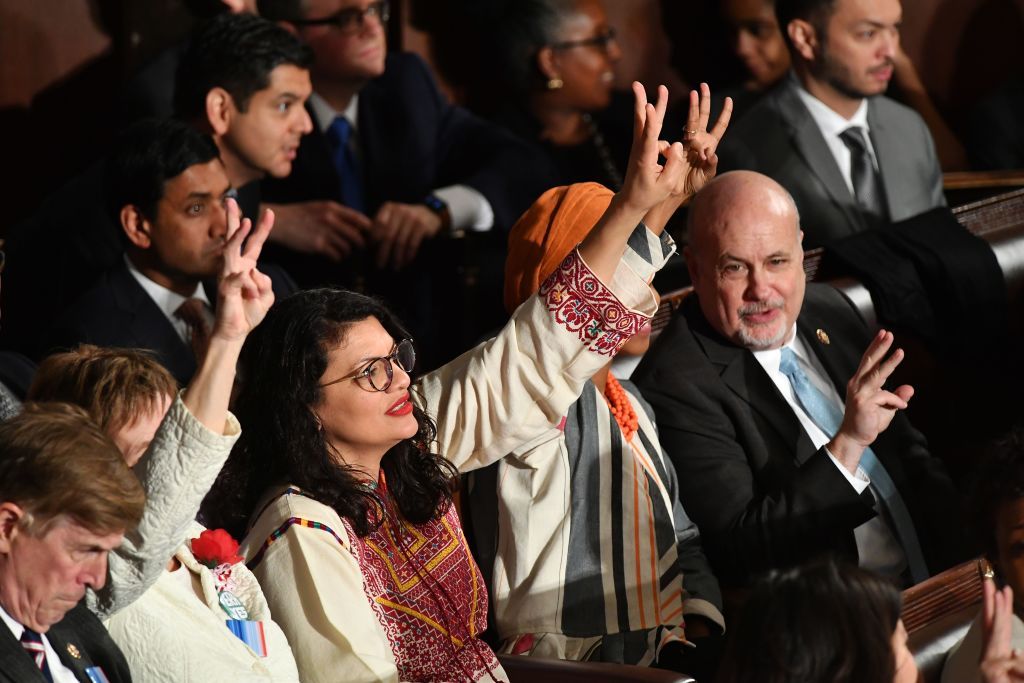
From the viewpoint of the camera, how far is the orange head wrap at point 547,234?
241 centimetres

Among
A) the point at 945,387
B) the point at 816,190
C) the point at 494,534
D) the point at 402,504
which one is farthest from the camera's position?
the point at 816,190

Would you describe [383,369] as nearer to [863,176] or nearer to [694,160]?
[694,160]

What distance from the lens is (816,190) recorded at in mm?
3674

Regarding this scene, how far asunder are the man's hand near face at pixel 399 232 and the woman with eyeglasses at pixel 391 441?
4.09 feet

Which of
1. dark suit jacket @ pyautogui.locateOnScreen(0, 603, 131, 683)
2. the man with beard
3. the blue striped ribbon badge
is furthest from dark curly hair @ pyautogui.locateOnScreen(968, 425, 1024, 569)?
dark suit jacket @ pyautogui.locateOnScreen(0, 603, 131, 683)

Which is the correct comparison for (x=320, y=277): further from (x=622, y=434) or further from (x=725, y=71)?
(x=725, y=71)

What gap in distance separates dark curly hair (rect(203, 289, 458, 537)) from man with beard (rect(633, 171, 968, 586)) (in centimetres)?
61

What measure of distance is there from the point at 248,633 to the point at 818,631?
0.68 metres

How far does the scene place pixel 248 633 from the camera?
1.85 metres

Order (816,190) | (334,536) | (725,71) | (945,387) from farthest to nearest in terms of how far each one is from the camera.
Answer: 1. (725,71)
2. (816,190)
3. (945,387)
4. (334,536)

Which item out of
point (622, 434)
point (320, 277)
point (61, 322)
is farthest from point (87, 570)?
point (320, 277)

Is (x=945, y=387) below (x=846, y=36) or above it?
below

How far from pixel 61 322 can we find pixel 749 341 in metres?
1.21

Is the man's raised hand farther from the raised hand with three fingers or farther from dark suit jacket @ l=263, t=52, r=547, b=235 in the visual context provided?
dark suit jacket @ l=263, t=52, r=547, b=235
